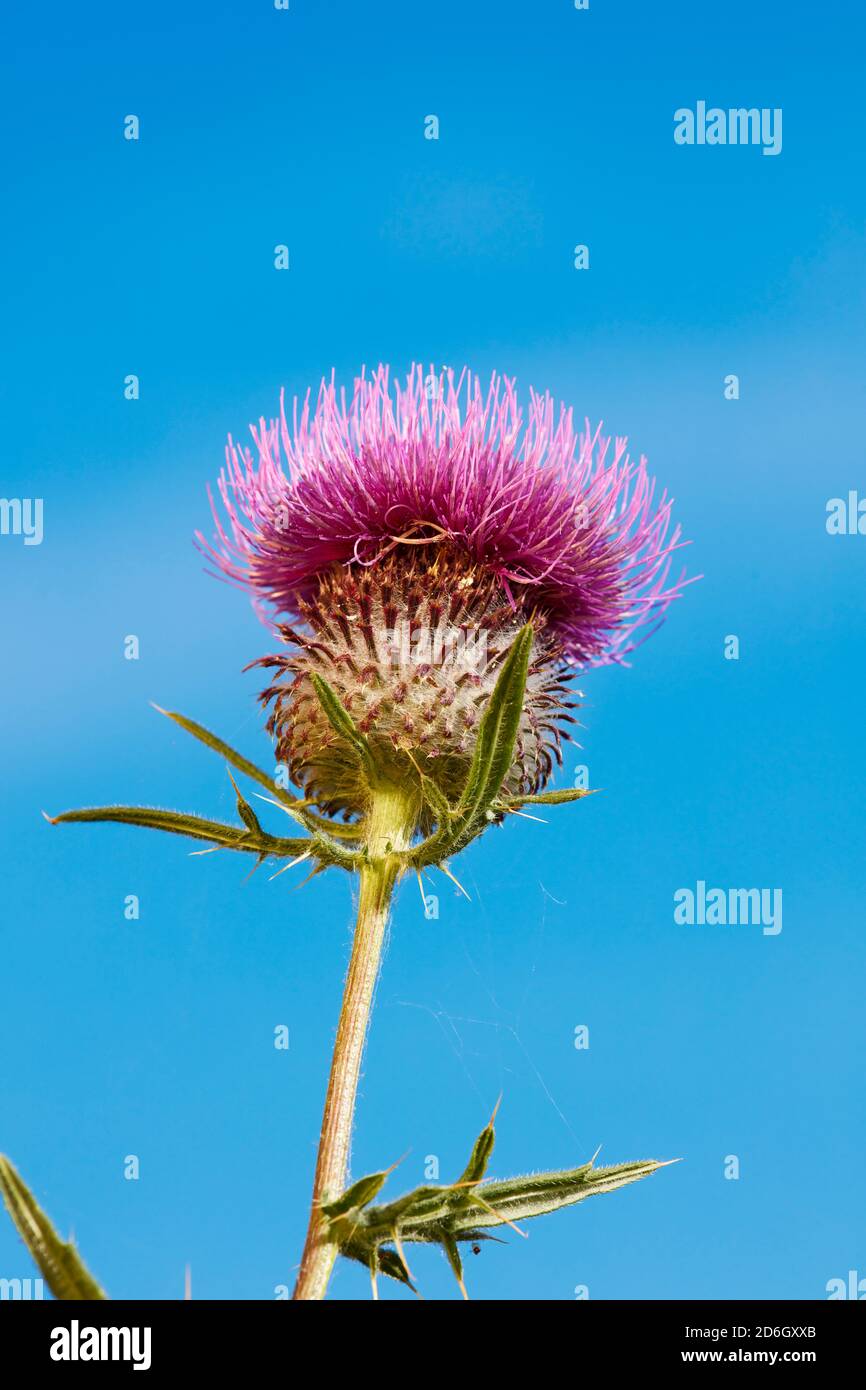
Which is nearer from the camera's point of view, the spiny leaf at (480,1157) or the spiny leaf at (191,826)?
the spiny leaf at (480,1157)

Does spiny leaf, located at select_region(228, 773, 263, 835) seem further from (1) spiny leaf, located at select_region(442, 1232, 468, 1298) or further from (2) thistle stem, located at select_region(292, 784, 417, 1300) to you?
(1) spiny leaf, located at select_region(442, 1232, 468, 1298)

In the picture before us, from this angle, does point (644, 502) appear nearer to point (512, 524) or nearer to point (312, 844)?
point (512, 524)

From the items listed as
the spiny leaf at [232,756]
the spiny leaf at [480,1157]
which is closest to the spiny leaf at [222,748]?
the spiny leaf at [232,756]

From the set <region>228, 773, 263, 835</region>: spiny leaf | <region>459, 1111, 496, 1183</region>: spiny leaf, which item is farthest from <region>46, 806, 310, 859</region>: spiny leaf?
<region>459, 1111, 496, 1183</region>: spiny leaf

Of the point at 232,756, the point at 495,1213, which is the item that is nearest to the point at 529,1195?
the point at 495,1213
